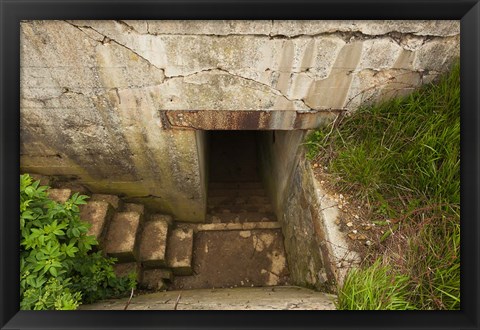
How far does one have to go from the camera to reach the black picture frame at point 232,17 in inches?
53.0

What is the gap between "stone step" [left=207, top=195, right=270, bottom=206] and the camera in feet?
15.5

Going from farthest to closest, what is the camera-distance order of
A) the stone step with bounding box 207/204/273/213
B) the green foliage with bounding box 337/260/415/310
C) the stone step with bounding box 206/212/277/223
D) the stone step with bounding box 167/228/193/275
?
the stone step with bounding box 207/204/273/213, the stone step with bounding box 206/212/277/223, the stone step with bounding box 167/228/193/275, the green foliage with bounding box 337/260/415/310

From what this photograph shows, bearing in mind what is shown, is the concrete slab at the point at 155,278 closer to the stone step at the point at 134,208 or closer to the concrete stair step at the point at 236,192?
the stone step at the point at 134,208

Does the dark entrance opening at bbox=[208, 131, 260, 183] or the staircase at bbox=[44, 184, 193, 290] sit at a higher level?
the dark entrance opening at bbox=[208, 131, 260, 183]

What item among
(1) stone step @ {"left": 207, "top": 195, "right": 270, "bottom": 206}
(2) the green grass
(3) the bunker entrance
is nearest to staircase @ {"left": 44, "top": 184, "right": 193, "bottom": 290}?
(3) the bunker entrance

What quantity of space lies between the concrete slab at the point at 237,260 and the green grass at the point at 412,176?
1742 millimetres

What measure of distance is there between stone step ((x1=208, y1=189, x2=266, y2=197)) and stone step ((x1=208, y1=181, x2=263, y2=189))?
0.10 m

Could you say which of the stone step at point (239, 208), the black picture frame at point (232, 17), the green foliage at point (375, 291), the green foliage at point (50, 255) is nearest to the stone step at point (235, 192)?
the stone step at point (239, 208)

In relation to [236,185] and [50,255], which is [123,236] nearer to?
[50,255]

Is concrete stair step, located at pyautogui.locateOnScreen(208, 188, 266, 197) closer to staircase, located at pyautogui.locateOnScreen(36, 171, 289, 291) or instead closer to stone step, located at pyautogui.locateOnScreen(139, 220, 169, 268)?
staircase, located at pyautogui.locateOnScreen(36, 171, 289, 291)

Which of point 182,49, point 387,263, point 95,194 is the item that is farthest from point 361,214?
point 95,194

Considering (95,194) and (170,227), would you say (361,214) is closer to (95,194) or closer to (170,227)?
(170,227)

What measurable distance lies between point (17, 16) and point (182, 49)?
32.9 inches
